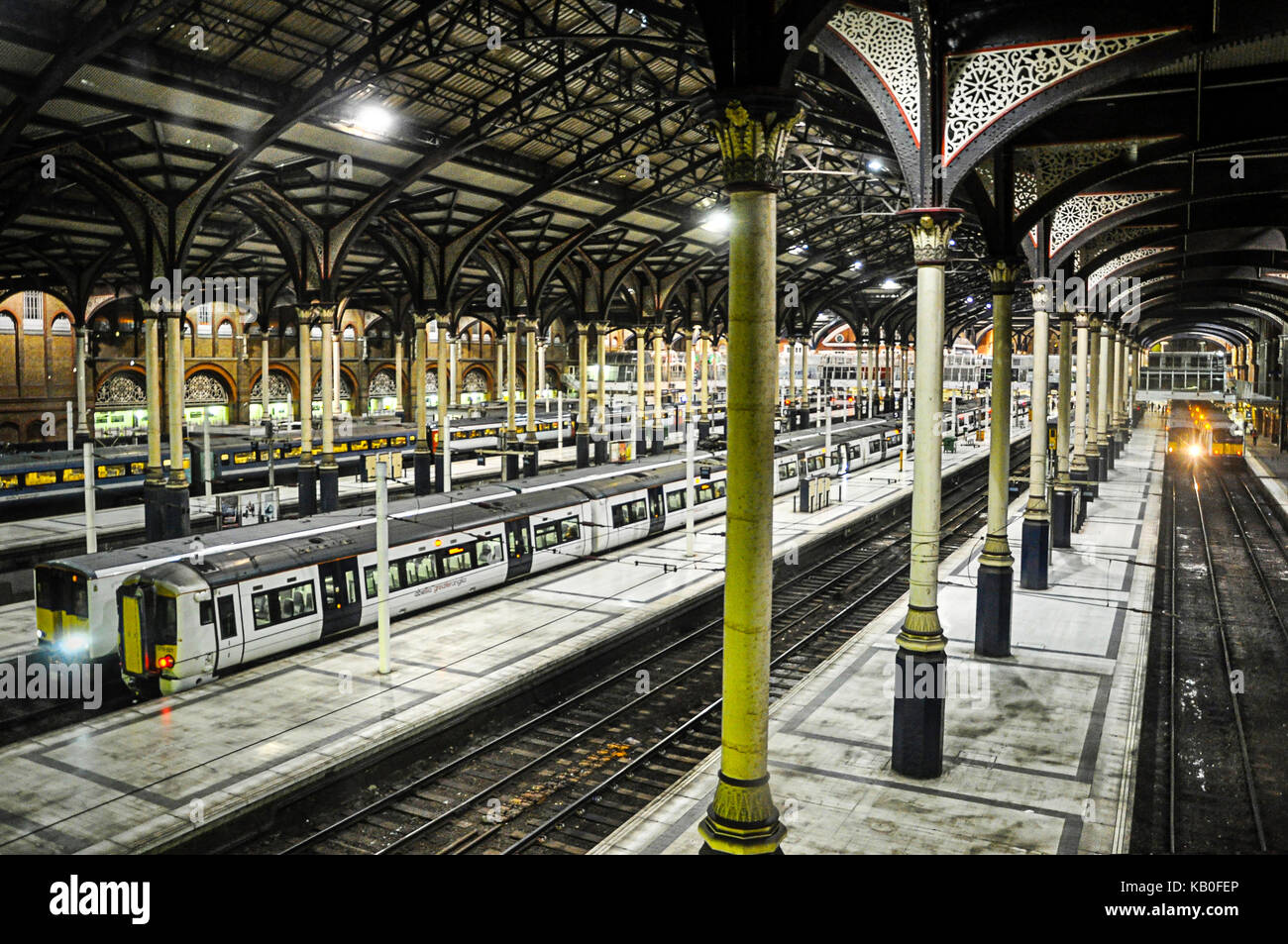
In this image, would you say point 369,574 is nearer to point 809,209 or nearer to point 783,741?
point 783,741

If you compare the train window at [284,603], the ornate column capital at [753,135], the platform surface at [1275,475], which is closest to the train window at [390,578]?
the train window at [284,603]

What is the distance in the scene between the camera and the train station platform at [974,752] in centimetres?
991

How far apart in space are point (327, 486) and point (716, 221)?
18591 mm

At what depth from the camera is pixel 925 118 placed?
1138cm

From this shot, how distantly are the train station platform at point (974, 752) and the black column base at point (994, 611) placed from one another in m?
0.27

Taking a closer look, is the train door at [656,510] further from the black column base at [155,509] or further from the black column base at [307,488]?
the black column base at [155,509]

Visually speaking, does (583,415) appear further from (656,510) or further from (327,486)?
(656,510)

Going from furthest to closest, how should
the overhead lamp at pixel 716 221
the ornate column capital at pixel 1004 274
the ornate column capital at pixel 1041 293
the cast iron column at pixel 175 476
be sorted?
1. the overhead lamp at pixel 716 221
2. the cast iron column at pixel 175 476
3. the ornate column capital at pixel 1041 293
4. the ornate column capital at pixel 1004 274

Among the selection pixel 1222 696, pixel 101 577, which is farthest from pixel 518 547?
pixel 1222 696

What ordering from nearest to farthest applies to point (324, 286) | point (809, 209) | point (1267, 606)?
point (1267, 606) < point (324, 286) < point (809, 209)

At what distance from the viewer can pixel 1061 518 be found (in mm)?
24891
